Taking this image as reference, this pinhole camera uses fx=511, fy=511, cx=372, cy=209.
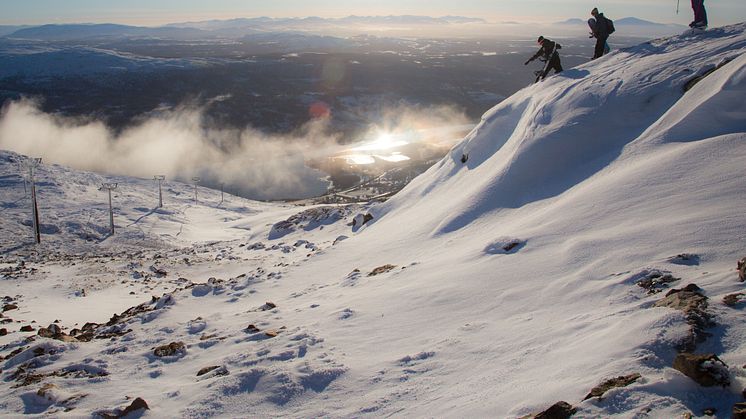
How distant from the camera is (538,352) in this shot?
18.8ft

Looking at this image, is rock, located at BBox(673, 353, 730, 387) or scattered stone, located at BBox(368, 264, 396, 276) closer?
rock, located at BBox(673, 353, 730, 387)

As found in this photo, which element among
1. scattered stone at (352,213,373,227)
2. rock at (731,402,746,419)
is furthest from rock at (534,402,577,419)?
scattered stone at (352,213,373,227)

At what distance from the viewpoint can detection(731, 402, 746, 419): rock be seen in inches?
143

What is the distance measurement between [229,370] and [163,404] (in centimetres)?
109

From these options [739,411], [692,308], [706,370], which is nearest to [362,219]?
[692,308]

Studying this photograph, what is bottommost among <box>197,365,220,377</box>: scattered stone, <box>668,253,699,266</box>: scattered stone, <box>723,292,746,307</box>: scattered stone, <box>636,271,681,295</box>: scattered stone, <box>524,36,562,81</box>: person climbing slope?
<box>197,365,220,377</box>: scattered stone

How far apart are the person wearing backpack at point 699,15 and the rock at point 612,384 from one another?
21.3 metres

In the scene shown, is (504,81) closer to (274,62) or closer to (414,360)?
(274,62)

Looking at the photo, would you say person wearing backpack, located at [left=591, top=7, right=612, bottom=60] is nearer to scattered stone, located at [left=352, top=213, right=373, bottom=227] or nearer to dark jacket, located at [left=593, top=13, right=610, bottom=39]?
dark jacket, located at [left=593, top=13, right=610, bottom=39]

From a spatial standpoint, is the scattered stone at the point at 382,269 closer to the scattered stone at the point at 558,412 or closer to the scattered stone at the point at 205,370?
the scattered stone at the point at 205,370

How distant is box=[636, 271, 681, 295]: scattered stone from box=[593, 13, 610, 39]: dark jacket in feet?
56.2

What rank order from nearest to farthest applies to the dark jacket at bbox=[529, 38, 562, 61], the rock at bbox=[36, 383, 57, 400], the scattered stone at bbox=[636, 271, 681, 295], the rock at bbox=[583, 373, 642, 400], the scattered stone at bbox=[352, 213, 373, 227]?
the rock at bbox=[583, 373, 642, 400]
the scattered stone at bbox=[636, 271, 681, 295]
the rock at bbox=[36, 383, 57, 400]
the dark jacket at bbox=[529, 38, 562, 61]
the scattered stone at bbox=[352, 213, 373, 227]

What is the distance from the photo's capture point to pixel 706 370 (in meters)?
4.12

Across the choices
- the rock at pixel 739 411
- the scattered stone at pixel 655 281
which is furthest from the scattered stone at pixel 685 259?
the rock at pixel 739 411
